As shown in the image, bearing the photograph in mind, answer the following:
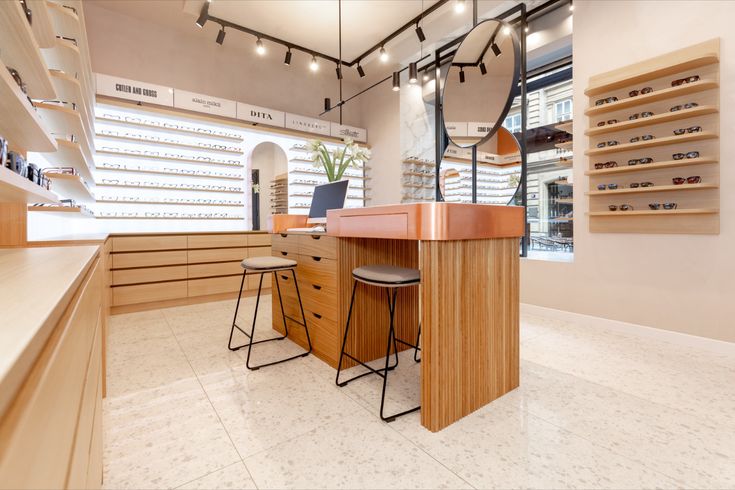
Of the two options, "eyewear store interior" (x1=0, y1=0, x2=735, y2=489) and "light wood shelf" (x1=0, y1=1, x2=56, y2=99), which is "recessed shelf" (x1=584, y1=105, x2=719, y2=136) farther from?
"light wood shelf" (x1=0, y1=1, x2=56, y2=99)

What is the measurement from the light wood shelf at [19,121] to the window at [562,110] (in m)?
4.68

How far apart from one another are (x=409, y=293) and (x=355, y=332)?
0.51 metres

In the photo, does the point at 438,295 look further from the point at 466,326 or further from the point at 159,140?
the point at 159,140

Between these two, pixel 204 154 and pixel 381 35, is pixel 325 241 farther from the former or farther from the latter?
pixel 381 35

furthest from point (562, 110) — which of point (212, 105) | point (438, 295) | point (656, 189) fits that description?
point (212, 105)

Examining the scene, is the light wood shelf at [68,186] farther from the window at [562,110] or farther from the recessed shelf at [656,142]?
the window at [562,110]

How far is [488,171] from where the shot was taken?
4.24 metres

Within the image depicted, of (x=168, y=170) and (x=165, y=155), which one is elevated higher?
(x=165, y=155)

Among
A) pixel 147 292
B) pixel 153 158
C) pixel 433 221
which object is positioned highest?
pixel 153 158

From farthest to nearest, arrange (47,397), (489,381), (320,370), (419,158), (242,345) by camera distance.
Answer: (419,158) → (242,345) → (320,370) → (489,381) → (47,397)

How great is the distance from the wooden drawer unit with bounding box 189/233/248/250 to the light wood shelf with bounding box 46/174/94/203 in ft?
3.86

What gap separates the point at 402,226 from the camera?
1732mm

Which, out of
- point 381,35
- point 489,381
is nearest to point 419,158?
point 381,35

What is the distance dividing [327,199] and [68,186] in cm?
217
